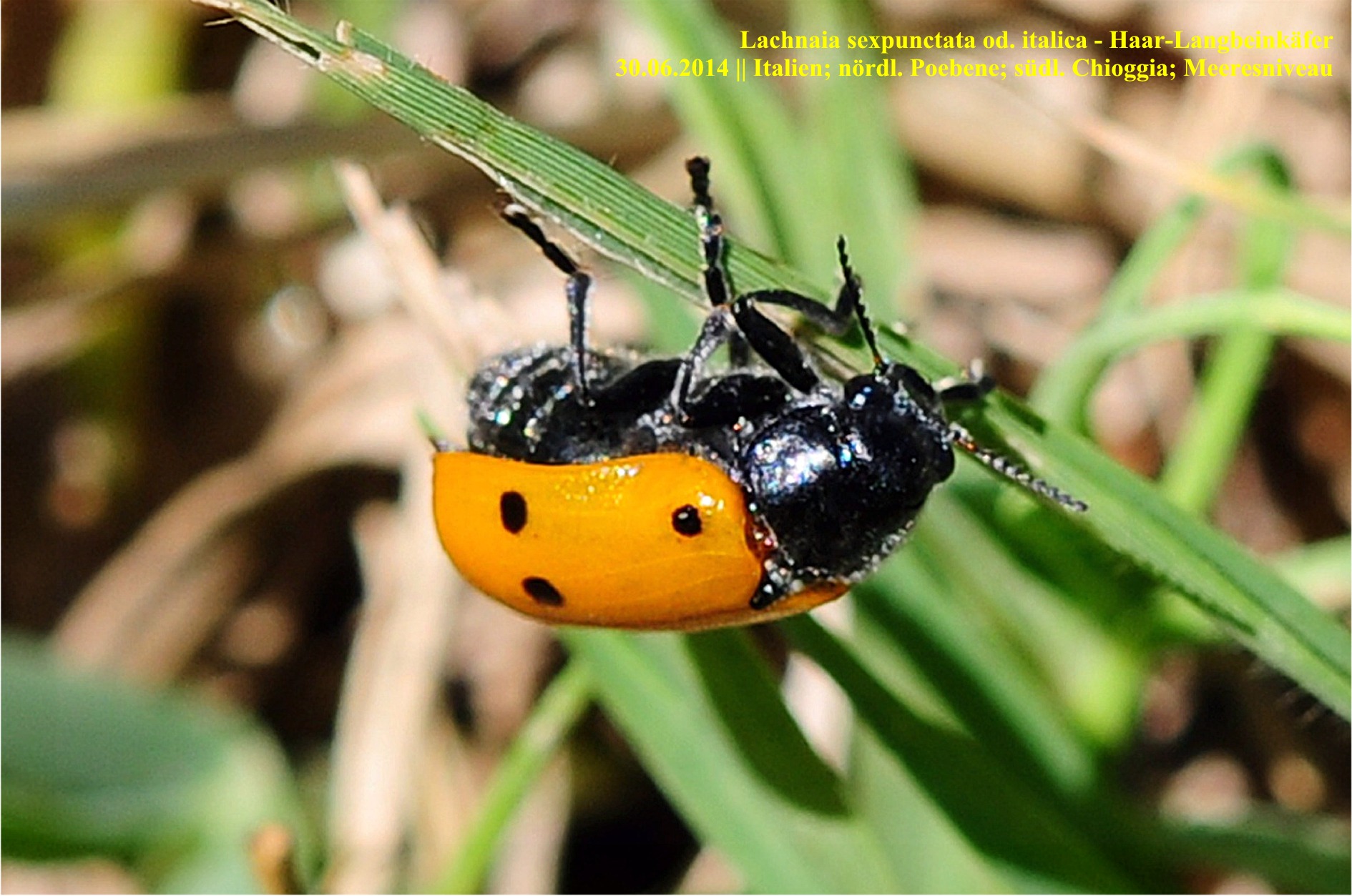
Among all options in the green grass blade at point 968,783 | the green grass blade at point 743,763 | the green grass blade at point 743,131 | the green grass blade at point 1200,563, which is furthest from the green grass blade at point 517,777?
the green grass blade at point 1200,563

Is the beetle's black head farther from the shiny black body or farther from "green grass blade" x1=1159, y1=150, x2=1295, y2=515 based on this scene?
"green grass blade" x1=1159, y1=150, x2=1295, y2=515

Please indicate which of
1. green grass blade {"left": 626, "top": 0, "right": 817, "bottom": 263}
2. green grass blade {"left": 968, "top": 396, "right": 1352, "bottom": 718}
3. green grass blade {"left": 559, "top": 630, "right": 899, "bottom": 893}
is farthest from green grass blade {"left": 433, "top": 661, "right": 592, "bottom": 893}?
green grass blade {"left": 968, "top": 396, "right": 1352, "bottom": 718}

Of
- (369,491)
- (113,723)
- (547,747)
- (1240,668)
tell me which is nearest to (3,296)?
(369,491)

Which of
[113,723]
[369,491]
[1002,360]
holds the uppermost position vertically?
[1002,360]

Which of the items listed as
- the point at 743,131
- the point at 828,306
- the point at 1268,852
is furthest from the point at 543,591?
the point at 1268,852

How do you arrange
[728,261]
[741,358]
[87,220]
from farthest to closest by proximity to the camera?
[87,220], [741,358], [728,261]

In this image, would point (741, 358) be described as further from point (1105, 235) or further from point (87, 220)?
point (87, 220)

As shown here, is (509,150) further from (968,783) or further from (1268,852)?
(1268,852)

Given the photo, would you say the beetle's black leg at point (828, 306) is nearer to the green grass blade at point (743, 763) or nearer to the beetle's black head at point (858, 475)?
the beetle's black head at point (858, 475)
